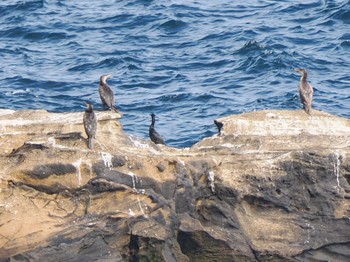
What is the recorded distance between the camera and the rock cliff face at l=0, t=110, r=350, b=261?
501 inches

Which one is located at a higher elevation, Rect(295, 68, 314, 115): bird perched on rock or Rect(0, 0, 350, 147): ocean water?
Rect(295, 68, 314, 115): bird perched on rock

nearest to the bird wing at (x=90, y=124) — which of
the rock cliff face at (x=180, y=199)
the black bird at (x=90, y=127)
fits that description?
the black bird at (x=90, y=127)

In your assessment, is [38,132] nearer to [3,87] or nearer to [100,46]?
[3,87]

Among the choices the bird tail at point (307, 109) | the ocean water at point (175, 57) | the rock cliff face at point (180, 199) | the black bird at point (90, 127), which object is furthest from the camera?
the ocean water at point (175, 57)

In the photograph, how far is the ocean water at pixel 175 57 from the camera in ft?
75.7

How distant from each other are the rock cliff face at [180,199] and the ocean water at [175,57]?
7294 mm

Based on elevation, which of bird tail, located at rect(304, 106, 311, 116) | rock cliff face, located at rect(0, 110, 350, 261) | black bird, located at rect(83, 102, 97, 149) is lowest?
rock cliff face, located at rect(0, 110, 350, 261)

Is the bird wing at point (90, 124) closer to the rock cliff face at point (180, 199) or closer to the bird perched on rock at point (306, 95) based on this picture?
the rock cliff face at point (180, 199)

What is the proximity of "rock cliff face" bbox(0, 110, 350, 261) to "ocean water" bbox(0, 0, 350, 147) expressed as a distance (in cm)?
729

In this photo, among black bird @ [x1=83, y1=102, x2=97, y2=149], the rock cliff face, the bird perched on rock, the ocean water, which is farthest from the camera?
the ocean water

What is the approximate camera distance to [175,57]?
27172 millimetres

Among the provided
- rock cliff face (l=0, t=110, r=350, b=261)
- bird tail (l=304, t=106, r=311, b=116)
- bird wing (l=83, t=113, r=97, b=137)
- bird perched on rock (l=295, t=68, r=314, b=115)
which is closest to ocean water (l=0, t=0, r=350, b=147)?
bird perched on rock (l=295, t=68, r=314, b=115)

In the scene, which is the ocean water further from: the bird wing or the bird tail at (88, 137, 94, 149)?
the bird tail at (88, 137, 94, 149)

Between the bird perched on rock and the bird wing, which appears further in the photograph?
the bird perched on rock
